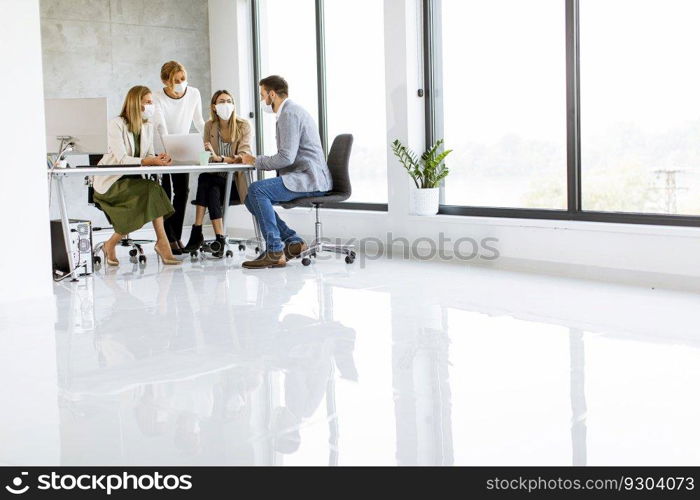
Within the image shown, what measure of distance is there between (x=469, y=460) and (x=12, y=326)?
9.01 ft

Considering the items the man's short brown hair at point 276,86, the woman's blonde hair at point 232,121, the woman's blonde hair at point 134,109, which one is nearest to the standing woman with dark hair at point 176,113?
the woman's blonde hair at point 232,121

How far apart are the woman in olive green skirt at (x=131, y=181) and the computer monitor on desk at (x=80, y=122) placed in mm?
392

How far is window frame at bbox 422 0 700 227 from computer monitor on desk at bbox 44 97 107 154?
254cm

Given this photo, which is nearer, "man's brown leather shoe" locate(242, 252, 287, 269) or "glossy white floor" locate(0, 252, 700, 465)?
"glossy white floor" locate(0, 252, 700, 465)

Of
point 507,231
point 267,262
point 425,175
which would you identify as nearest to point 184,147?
point 267,262

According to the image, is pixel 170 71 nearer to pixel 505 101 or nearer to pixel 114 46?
pixel 114 46

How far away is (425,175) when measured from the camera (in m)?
6.48

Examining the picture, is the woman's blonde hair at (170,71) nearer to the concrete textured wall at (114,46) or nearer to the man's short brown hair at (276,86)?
the man's short brown hair at (276,86)

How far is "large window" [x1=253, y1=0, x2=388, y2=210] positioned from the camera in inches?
289

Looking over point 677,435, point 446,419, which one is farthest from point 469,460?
point 677,435

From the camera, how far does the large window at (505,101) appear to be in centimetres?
577

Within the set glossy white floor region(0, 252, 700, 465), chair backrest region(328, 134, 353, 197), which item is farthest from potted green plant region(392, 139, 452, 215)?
glossy white floor region(0, 252, 700, 465)

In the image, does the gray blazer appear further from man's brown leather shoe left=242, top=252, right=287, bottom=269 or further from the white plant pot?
the white plant pot

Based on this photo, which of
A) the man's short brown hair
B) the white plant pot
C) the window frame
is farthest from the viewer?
the white plant pot
